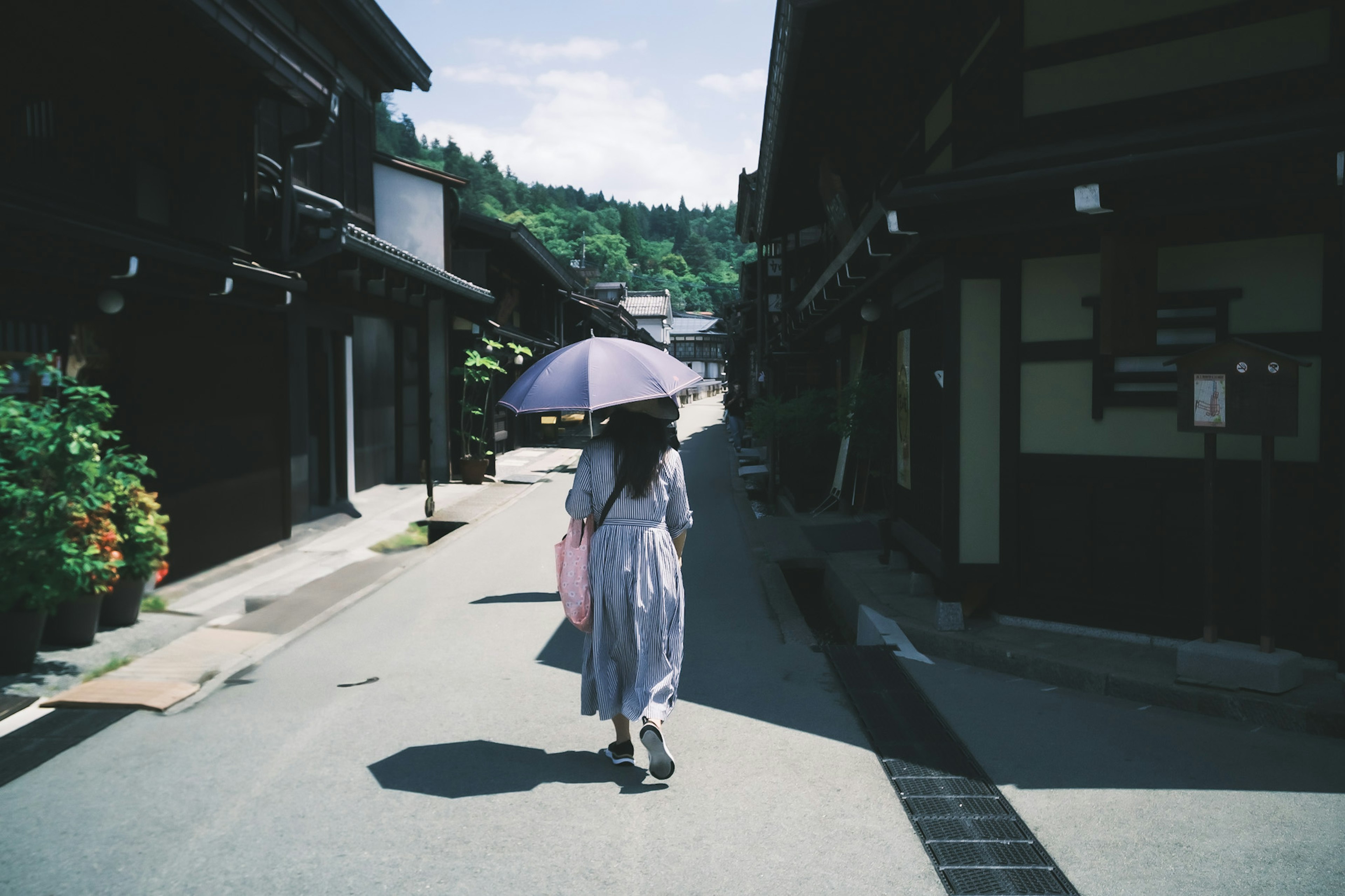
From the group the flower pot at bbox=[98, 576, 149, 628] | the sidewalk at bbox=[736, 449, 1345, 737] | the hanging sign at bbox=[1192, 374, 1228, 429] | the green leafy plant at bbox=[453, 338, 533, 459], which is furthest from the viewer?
the green leafy plant at bbox=[453, 338, 533, 459]

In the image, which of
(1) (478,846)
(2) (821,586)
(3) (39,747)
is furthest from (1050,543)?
(3) (39,747)

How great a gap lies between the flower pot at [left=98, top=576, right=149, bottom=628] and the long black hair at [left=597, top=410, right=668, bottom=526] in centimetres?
503

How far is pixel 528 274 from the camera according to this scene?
29.8m

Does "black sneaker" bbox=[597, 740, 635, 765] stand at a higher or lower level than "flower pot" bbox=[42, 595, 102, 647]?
lower

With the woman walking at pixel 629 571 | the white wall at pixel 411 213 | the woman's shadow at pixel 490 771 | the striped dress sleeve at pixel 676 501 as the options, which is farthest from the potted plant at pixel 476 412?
the woman walking at pixel 629 571

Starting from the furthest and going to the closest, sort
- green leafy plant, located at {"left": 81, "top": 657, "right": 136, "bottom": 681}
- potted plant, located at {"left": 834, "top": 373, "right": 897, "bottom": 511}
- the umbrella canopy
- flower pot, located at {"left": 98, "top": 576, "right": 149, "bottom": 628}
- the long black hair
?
potted plant, located at {"left": 834, "top": 373, "right": 897, "bottom": 511} < flower pot, located at {"left": 98, "top": 576, "right": 149, "bottom": 628} < green leafy plant, located at {"left": 81, "top": 657, "right": 136, "bottom": 681} < the long black hair < the umbrella canopy

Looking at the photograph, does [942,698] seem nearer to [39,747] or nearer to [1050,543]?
[1050,543]

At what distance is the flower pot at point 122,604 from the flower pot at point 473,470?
1160 cm

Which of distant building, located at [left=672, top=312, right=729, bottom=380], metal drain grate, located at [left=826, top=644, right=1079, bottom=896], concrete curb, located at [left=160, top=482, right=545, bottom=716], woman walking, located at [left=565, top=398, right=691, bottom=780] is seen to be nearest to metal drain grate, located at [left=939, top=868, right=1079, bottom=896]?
metal drain grate, located at [left=826, top=644, right=1079, bottom=896]

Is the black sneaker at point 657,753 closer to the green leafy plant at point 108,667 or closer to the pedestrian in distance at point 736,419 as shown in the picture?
the green leafy plant at point 108,667

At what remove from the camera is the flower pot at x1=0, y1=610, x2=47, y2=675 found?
6.19 metres

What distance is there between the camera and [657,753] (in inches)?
174

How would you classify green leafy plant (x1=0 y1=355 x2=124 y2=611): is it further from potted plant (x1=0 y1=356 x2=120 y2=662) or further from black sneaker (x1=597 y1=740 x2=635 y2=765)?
black sneaker (x1=597 y1=740 x2=635 y2=765)

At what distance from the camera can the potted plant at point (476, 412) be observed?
19.5m
